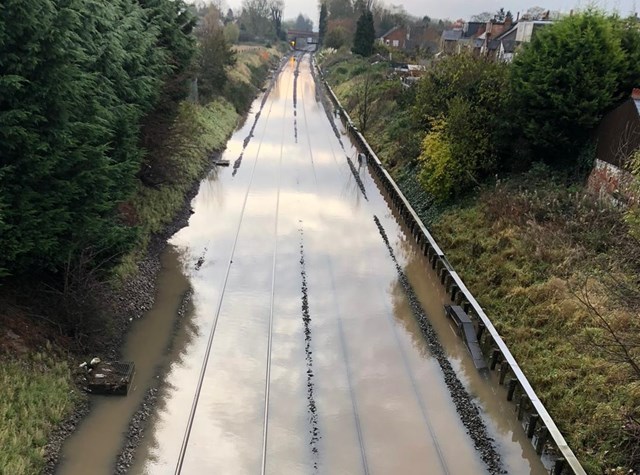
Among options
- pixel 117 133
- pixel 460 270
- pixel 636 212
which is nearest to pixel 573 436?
pixel 636 212

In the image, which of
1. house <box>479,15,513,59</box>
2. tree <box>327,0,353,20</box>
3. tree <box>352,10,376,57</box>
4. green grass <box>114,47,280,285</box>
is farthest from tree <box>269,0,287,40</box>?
green grass <box>114,47,280,285</box>

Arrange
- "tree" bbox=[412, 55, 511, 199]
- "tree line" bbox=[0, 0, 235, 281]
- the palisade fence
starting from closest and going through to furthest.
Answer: "tree line" bbox=[0, 0, 235, 281] < the palisade fence < "tree" bbox=[412, 55, 511, 199]

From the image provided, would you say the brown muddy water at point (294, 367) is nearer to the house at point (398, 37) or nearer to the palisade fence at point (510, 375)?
the palisade fence at point (510, 375)

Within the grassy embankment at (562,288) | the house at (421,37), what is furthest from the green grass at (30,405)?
the house at (421,37)

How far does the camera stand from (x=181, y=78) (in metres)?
22.4

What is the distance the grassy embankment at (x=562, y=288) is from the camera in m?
10.7

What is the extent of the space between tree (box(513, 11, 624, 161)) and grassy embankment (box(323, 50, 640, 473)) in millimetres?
1648

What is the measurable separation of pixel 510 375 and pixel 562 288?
306 cm

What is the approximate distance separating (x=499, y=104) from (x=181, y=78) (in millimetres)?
12851

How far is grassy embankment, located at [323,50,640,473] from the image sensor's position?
422 inches

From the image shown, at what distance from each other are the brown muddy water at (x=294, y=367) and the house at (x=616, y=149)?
6.23 m

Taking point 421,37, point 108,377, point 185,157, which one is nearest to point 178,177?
point 185,157

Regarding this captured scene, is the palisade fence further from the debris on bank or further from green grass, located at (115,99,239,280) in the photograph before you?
green grass, located at (115,99,239,280)

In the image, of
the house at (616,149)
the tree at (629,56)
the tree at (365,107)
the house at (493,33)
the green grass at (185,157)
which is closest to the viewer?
the house at (616,149)
